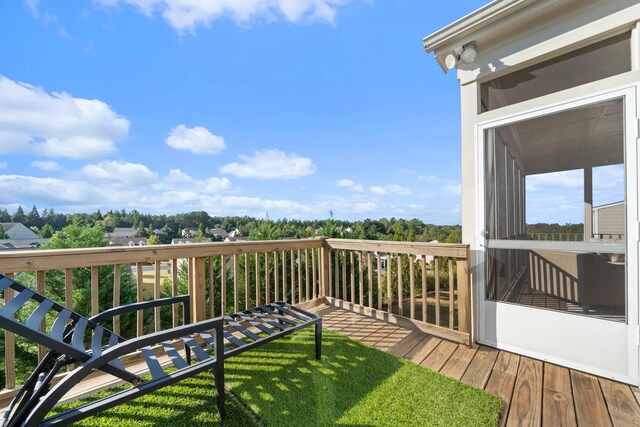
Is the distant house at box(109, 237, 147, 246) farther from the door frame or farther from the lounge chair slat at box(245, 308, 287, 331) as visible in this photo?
the door frame

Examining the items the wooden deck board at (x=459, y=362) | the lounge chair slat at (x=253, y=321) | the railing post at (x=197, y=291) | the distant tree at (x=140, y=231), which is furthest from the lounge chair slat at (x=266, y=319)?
the distant tree at (x=140, y=231)

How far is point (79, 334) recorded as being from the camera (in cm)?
157

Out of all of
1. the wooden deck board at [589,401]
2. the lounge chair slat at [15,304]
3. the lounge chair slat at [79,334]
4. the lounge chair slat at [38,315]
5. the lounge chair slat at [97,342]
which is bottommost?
the wooden deck board at [589,401]

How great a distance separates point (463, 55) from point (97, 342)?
3.51m

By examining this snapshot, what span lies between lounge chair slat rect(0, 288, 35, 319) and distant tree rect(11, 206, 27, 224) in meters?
12.2

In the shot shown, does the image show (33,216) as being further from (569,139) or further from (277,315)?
(569,139)

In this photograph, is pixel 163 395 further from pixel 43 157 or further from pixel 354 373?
pixel 43 157

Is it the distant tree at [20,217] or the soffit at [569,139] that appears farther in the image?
the distant tree at [20,217]

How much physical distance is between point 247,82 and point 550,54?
1451cm

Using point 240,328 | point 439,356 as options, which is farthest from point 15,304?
point 439,356

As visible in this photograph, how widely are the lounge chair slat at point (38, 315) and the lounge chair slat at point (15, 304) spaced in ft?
0.23

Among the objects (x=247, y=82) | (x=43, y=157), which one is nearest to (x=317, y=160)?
(x=247, y=82)

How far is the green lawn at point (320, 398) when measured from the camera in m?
1.73

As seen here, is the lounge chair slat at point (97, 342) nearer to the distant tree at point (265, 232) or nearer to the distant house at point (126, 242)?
the distant house at point (126, 242)
